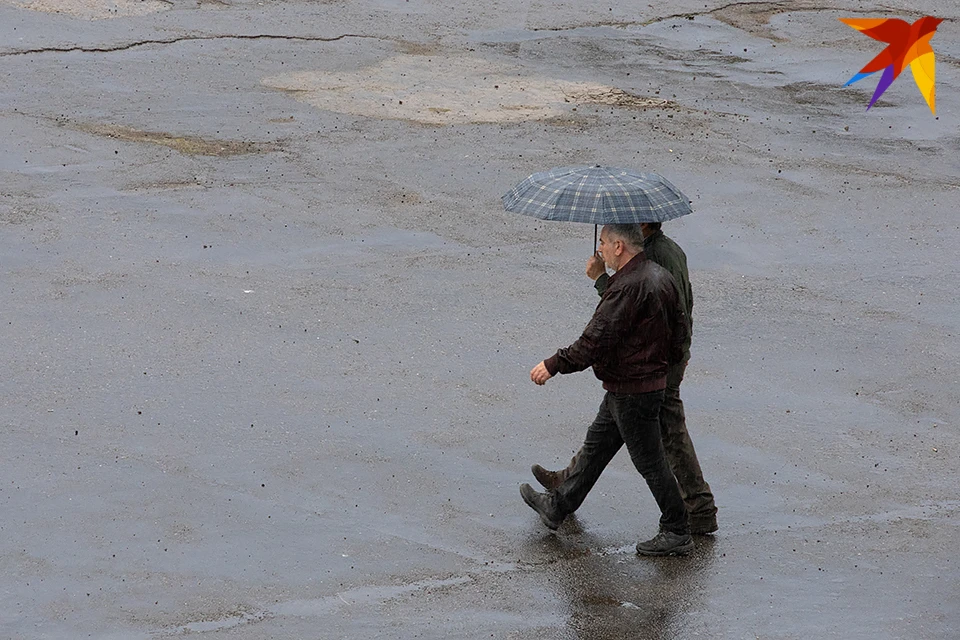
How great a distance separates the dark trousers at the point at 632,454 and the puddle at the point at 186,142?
6.74m

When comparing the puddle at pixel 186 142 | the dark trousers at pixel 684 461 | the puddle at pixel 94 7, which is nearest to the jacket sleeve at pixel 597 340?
the dark trousers at pixel 684 461

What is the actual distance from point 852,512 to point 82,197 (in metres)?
7.20

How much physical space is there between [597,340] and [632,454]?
714 millimetres

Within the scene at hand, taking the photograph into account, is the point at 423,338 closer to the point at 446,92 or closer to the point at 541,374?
the point at 541,374

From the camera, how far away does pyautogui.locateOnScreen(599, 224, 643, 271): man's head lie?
6918 millimetres

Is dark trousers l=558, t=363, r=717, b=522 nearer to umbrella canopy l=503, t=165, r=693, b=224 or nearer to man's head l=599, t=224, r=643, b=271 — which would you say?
man's head l=599, t=224, r=643, b=271

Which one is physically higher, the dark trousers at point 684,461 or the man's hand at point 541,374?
the man's hand at point 541,374

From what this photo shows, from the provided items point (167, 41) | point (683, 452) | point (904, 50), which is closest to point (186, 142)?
point (167, 41)

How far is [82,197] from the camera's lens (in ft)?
38.7

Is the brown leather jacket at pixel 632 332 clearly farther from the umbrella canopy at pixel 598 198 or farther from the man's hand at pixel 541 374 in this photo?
the umbrella canopy at pixel 598 198

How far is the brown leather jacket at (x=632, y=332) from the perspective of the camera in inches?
269

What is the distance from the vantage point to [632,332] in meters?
6.89

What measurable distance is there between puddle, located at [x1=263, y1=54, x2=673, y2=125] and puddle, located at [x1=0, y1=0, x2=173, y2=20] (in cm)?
323

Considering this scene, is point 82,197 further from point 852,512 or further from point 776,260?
point 852,512
